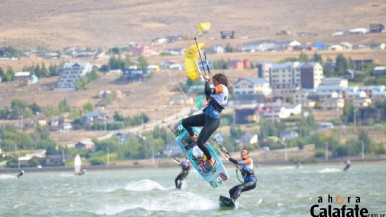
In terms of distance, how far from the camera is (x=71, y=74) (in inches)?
6299

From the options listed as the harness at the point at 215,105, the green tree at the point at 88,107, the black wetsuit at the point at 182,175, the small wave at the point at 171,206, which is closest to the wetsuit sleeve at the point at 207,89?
the harness at the point at 215,105

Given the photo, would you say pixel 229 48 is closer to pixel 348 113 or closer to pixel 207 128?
pixel 348 113

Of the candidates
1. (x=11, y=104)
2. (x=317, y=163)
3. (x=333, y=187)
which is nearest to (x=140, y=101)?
(x=11, y=104)

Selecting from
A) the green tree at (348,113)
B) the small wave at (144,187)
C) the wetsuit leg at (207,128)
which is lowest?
the green tree at (348,113)

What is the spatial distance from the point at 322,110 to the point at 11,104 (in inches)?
1163

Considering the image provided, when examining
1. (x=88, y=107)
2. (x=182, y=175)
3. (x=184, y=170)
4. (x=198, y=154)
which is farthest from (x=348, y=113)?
(x=198, y=154)

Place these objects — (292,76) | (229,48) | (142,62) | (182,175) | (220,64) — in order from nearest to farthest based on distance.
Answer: (182,175) → (292,76) → (220,64) → (142,62) → (229,48)

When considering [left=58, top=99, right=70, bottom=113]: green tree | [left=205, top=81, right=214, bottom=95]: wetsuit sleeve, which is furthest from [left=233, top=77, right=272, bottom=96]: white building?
[left=205, top=81, right=214, bottom=95]: wetsuit sleeve

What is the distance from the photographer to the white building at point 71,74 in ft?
508

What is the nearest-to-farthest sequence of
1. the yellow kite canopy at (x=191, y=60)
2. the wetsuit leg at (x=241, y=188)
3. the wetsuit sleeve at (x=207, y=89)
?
the wetsuit sleeve at (x=207, y=89), the yellow kite canopy at (x=191, y=60), the wetsuit leg at (x=241, y=188)

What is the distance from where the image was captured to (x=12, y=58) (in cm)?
13850

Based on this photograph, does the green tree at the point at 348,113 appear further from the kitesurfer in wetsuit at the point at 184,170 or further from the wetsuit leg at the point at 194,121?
the wetsuit leg at the point at 194,121

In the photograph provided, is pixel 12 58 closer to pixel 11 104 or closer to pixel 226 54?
pixel 11 104

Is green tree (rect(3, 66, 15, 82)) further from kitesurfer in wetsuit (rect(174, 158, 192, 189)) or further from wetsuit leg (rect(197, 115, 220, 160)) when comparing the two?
wetsuit leg (rect(197, 115, 220, 160))
